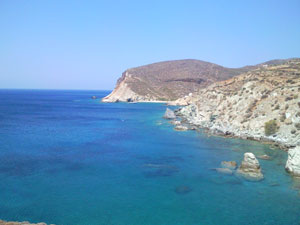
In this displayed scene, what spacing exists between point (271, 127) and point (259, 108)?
6.88 meters

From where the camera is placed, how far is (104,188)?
82.2 feet

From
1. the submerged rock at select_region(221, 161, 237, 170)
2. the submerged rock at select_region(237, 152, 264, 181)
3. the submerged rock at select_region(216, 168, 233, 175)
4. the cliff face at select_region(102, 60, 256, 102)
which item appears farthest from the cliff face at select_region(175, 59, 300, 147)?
the cliff face at select_region(102, 60, 256, 102)

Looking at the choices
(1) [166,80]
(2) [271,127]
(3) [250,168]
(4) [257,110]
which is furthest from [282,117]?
(1) [166,80]

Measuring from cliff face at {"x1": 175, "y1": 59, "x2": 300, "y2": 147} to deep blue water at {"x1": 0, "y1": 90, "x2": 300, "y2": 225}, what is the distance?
4.24 meters

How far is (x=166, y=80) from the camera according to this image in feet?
517

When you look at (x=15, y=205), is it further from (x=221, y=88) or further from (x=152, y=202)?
(x=221, y=88)

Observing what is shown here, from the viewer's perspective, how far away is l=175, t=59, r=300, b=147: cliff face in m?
42.4

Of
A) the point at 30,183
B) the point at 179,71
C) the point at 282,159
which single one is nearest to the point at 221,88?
the point at 282,159

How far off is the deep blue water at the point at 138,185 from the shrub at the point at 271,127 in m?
3.27

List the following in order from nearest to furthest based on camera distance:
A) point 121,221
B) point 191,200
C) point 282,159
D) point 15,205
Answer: point 121,221
point 15,205
point 191,200
point 282,159

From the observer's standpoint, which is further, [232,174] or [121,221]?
[232,174]

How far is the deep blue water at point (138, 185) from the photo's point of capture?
2019 cm

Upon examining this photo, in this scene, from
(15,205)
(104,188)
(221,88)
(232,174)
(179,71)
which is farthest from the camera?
(179,71)

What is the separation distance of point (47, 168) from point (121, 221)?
1439cm
